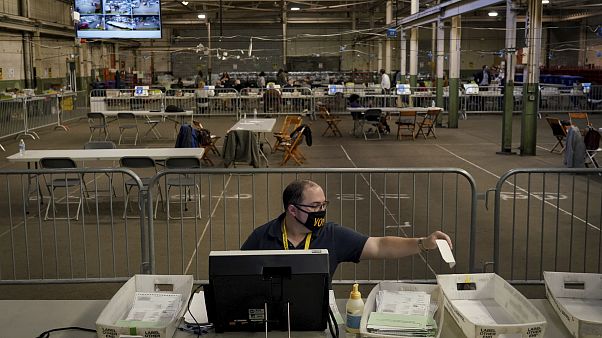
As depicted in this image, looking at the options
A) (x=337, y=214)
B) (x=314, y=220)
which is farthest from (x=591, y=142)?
(x=314, y=220)

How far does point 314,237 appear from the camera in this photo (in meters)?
4.12

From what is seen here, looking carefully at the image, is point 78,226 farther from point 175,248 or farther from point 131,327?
point 131,327

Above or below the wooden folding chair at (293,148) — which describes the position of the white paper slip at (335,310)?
above

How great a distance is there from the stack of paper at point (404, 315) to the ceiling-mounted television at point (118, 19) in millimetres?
15067

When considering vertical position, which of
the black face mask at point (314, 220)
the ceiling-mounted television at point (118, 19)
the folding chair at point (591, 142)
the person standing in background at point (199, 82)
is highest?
the ceiling-mounted television at point (118, 19)

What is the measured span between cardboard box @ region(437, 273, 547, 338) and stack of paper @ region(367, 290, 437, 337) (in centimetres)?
15

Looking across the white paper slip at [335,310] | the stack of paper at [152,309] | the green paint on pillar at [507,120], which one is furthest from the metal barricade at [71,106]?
the white paper slip at [335,310]

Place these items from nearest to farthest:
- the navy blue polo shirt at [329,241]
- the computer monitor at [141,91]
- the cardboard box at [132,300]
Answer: the cardboard box at [132,300], the navy blue polo shirt at [329,241], the computer monitor at [141,91]

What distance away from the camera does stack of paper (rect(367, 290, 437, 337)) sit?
3.02 metres

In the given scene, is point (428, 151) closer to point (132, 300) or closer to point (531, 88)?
point (531, 88)

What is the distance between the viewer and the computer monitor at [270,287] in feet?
9.82

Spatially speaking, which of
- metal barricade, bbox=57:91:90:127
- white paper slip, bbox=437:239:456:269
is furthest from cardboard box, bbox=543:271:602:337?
metal barricade, bbox=57:91:90:127

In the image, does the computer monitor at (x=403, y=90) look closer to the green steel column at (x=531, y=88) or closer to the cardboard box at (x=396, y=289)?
the green steel column at (x=531, y=88)

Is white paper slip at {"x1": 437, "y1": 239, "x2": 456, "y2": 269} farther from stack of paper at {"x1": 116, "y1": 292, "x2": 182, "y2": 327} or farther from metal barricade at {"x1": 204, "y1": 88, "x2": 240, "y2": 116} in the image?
metal barricade at {"x1": 204, "y1": 88, "x2": 240, "y2": 116}
